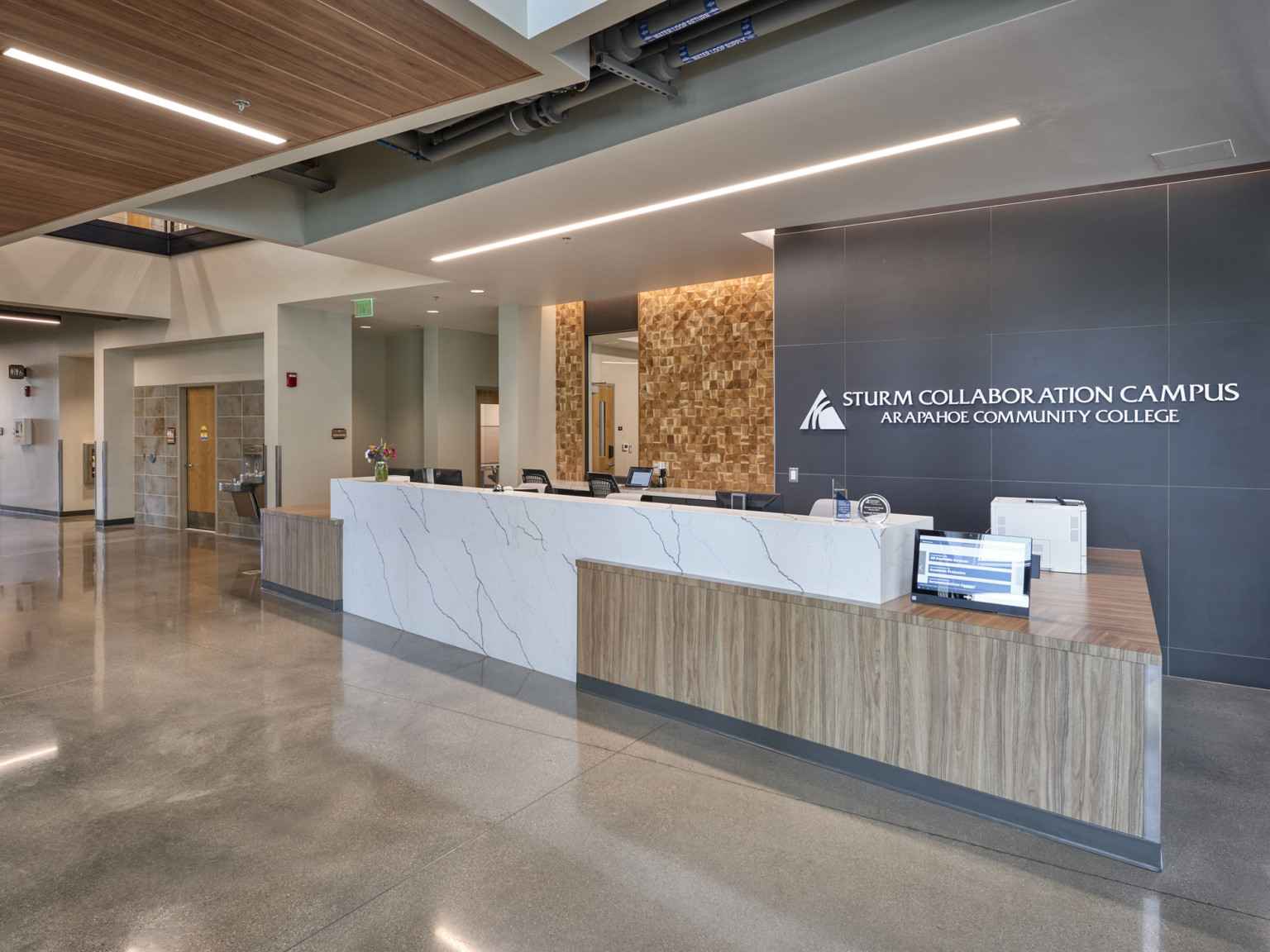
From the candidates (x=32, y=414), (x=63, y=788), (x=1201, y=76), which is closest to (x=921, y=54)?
(x=1201, y=76)

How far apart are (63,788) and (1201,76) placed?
6072 millimetres

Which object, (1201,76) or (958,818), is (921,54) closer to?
(1201,76)

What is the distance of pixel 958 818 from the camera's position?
10.2ft

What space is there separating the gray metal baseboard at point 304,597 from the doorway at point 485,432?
5.50 metres

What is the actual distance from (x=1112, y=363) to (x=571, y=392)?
266 inches

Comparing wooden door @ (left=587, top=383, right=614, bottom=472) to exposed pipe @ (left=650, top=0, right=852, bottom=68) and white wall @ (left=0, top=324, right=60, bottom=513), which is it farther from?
white wall @ (left=0, top=324, right=60, bottom=513)

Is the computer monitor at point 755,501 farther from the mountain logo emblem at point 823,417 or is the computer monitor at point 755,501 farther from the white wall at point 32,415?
the white wall at point 32,415

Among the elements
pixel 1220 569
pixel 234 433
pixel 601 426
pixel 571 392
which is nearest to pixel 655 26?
pixel 1220 569

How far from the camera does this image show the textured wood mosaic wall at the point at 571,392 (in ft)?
34.2

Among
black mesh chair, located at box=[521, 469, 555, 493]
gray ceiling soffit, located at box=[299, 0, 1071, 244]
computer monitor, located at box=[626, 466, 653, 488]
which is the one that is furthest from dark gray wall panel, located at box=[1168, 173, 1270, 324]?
black mesh chair, located at box=[521, 469, 555, 493]

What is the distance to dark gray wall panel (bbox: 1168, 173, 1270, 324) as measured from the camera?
4711 millimetres

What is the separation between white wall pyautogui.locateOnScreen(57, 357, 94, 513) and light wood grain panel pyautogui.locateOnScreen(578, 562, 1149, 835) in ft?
44.4

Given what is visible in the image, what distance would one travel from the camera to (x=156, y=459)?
12.6m

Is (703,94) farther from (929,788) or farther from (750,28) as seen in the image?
(929,788)
